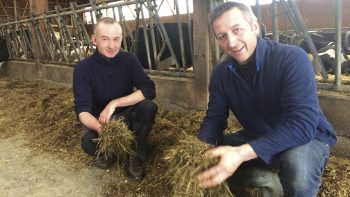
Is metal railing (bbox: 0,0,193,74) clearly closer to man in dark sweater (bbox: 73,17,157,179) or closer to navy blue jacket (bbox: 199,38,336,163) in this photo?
man in dark sweater (bbox: 73,17,157,179)

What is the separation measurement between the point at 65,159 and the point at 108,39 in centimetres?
133

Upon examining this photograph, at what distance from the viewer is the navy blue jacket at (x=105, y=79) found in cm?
309

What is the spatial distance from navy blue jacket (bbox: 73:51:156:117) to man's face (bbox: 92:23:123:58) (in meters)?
0.10

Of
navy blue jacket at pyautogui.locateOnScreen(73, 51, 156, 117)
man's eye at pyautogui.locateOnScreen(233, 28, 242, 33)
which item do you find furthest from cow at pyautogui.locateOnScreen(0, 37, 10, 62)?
man's eye at pyautogui.locateOnScreen(233, 28, 242, 33)

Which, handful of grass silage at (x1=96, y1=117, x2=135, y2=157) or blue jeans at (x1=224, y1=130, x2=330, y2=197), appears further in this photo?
handful of grass silage at (x1=96, y1=117, x2=135, y2=157)

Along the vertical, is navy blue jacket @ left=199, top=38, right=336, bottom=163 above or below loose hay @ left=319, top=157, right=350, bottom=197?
above

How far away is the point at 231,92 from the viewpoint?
222 centimetres

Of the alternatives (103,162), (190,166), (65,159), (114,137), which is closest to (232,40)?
(190,166)

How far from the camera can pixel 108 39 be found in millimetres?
3010

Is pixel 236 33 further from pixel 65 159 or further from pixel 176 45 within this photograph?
pixel 176 45

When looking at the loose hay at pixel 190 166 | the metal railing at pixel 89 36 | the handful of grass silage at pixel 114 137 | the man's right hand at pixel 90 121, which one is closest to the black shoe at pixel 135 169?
the handful of grass silage at pixel 114 137

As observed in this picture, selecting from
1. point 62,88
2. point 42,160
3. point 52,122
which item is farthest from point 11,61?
point 42,160

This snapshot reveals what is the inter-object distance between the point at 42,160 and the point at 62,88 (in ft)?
10.6

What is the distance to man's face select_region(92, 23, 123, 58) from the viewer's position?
9.75ft
